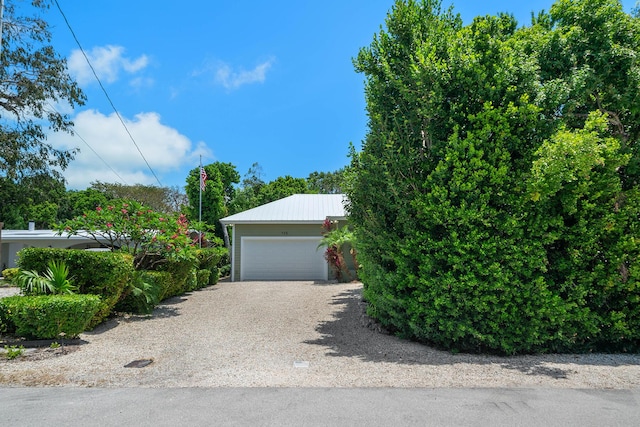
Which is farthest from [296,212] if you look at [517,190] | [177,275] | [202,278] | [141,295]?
[517,190]

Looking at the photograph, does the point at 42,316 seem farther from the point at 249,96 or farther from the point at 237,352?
the point at 249,96

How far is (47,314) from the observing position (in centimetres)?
626

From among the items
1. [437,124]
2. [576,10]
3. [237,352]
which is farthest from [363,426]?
[576,10]

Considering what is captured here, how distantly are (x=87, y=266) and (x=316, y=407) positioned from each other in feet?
18.6

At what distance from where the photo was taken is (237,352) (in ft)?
20.8

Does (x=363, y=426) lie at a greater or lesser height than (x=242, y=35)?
lesser

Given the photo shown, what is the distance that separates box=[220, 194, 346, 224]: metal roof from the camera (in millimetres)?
17359

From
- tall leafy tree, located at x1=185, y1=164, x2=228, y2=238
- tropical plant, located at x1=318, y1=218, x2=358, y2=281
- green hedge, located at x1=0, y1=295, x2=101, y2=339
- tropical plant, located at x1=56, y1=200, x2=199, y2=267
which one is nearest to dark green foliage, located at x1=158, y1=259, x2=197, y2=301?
tropical plant, located at x1=56, y1=200, x2=199, y2=267

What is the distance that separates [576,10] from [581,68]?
1.21 metres

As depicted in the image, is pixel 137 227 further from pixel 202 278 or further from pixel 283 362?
pixel 202 278

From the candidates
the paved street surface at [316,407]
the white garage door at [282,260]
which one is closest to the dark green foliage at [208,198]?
the white garage door at [282,260]

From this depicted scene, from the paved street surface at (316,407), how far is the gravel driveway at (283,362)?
0.99 feet

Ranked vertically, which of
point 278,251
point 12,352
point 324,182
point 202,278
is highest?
point 324,182

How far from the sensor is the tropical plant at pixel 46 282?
22.7 ft
